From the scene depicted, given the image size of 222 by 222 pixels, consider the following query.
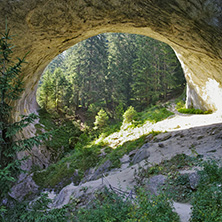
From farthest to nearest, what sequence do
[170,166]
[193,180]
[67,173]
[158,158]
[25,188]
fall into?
1. [67,173]
2. [25,188]
3. [158,158]
4. [170,166]
5. [193,180]

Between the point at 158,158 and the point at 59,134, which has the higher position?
the point at 158,158

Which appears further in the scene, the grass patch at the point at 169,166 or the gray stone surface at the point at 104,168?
the gray stone surface at the point at 104,168

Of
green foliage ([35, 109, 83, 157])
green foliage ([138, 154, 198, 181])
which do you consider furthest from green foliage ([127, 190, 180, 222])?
green foliage ([35, 109, 83, 157])

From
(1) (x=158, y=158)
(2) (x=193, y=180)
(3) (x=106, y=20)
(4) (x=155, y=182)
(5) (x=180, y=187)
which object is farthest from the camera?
(1) (x=158, y=158)

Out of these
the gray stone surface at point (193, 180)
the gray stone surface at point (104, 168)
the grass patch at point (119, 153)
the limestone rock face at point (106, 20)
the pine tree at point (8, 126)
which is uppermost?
the limestone rock face at point (106, 20)

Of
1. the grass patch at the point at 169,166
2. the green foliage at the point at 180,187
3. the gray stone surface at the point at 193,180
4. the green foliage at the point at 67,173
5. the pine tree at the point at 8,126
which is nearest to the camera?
the pine tree at the point at 8,126

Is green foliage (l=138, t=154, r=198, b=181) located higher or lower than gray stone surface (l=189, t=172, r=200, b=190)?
lower

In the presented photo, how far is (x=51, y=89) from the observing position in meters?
24.1

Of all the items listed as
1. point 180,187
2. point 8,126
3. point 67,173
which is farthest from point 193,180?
point 67,173

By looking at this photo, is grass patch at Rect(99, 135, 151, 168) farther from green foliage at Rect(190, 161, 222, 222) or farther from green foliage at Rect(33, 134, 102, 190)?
green foliage at Rect(190, 161, 222, 222)

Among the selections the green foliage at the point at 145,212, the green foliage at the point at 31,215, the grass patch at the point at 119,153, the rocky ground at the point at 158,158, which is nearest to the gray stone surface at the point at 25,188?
the rocky ground at the point at 158,158

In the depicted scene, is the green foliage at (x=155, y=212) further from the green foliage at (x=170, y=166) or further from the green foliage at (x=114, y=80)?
the green foliage at (x=114, y=80)

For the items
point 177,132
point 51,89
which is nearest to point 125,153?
point 177,132

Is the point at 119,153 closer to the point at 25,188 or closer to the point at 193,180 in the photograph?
the point at 25,188
